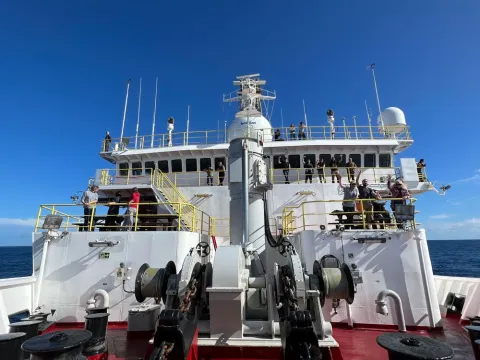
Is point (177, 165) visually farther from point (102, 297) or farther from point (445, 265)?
point (445, 265)

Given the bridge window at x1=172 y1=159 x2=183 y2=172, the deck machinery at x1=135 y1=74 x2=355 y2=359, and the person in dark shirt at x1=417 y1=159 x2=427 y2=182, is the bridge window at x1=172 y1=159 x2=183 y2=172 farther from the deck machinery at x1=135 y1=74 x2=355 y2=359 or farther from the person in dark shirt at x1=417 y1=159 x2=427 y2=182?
the person in dark shirt at x1=417 y1=159 x2=427 y2=182

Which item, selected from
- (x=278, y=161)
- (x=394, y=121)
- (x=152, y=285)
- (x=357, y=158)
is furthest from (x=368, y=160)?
(x=152, y=285)

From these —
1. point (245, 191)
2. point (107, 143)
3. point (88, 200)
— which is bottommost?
point (245, 191)

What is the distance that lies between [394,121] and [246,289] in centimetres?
1529

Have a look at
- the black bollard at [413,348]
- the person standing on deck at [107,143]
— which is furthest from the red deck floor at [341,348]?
the person standing on deck at [107,143]

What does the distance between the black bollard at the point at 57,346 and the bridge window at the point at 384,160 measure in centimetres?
1556

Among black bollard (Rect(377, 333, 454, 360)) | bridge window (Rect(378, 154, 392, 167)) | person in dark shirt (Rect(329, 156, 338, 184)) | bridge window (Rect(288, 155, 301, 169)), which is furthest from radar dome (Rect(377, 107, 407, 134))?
black bollard (Rect(377, 333, 454, 360))

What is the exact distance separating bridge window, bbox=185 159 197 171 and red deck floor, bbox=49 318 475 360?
9.62 meters

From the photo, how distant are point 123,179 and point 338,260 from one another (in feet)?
42.5

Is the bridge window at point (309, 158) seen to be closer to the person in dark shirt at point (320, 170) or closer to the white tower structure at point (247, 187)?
the person in dark shirt at point (320, 170)

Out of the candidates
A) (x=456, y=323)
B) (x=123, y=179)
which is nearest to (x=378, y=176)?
(x=456, y=323)

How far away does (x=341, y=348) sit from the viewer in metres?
6.26

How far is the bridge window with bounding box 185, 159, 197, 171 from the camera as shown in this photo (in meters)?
16.1

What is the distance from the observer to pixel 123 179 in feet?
53.2
